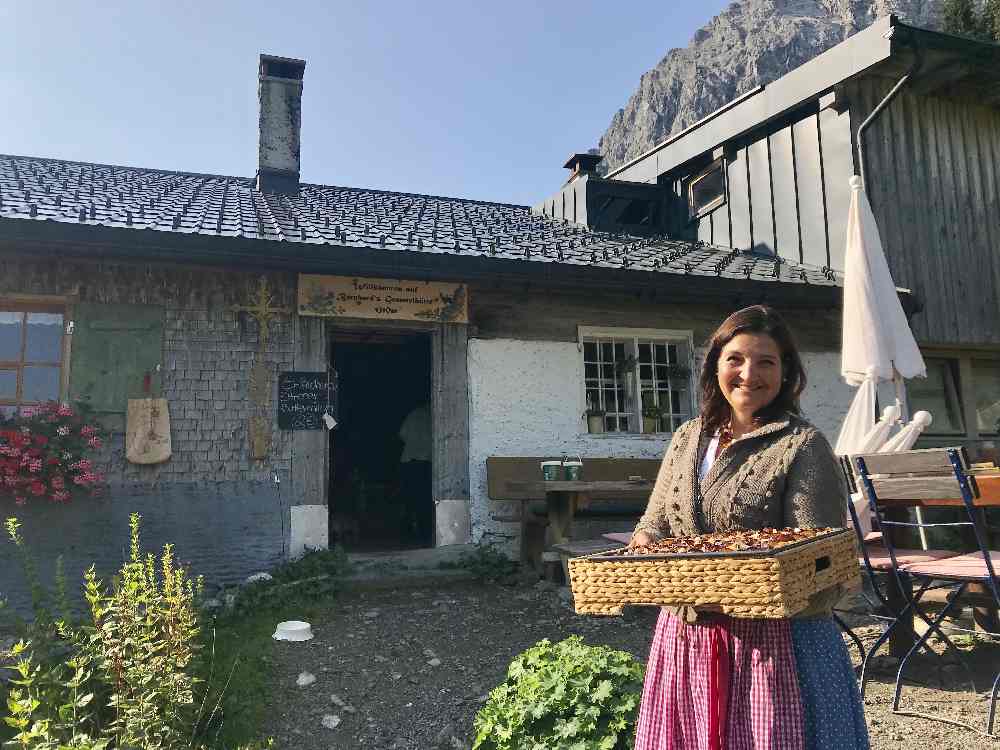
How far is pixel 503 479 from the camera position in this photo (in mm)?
6980

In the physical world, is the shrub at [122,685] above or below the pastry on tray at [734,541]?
below

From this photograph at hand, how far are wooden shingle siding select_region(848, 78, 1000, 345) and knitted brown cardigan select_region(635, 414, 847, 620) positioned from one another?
26.5ft

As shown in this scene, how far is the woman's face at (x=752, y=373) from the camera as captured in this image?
201cm

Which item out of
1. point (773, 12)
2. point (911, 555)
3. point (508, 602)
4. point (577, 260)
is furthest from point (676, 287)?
point (773, 12)

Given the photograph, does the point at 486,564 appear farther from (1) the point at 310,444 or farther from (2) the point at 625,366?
(2) the point at 625,366

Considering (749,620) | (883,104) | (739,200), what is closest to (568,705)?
(749,620)

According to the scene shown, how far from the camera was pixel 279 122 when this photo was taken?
9.68 m

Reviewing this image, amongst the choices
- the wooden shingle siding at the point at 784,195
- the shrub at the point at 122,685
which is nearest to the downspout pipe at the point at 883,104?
the wooden shingle siding at the point at 784,195

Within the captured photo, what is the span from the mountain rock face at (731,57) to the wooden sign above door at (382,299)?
3623 centimetres

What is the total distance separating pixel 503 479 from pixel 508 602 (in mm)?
1342

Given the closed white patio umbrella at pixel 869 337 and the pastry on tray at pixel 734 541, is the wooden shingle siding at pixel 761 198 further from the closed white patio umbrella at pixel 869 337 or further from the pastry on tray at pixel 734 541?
the pastry on tray at pixel 734 541

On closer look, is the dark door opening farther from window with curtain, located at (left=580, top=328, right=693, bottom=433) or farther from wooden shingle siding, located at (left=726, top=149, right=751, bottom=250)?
wooden shingle siding, located at (left=726, top=149, right=751, bottom=250)

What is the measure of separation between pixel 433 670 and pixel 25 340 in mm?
4391

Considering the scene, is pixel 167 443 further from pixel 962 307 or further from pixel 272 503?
pixel 962 307
